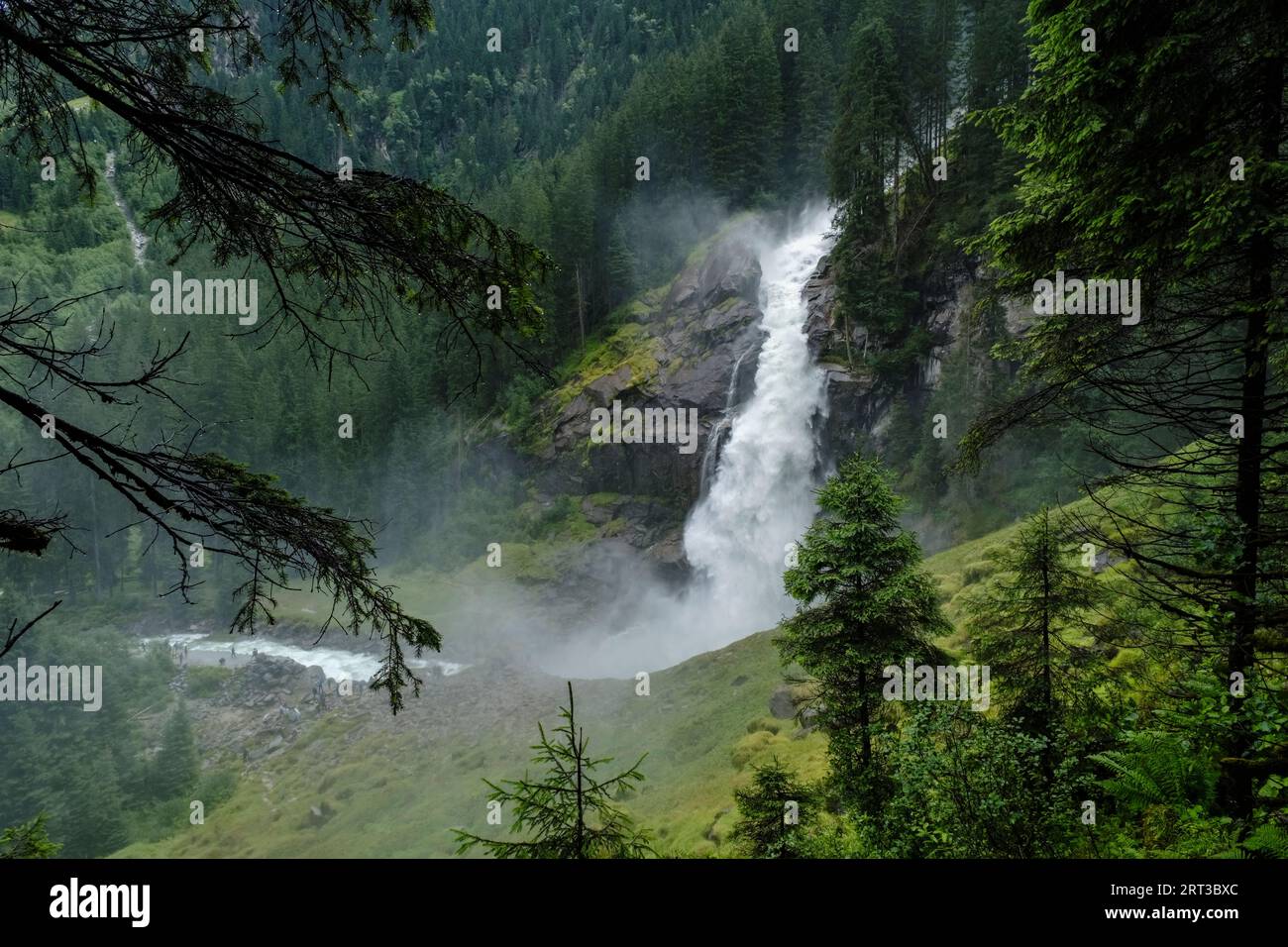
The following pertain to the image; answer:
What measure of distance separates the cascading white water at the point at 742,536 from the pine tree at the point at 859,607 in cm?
2266

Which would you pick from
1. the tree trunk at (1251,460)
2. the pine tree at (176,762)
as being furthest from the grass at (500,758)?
the tree trunk at (1251,460)

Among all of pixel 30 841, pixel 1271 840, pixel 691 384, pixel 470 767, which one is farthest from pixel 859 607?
pixel 691 384

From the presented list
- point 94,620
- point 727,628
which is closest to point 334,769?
point 727,628

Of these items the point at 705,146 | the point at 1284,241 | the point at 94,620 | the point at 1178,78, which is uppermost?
the point at 705,146

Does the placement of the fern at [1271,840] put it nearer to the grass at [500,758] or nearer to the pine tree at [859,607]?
the pine tree at [859,607]

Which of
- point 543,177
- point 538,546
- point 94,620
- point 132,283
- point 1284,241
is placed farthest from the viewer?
point 132,283

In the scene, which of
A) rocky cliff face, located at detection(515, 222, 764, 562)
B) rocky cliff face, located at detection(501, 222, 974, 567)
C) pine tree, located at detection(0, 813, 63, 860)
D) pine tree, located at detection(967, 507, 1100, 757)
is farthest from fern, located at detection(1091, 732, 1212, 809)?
rocky cliff face, located at detection(515, 222, 764, 562)

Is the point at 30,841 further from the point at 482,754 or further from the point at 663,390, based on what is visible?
the point at 663,390

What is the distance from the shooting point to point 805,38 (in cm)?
5319

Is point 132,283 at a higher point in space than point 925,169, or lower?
higher

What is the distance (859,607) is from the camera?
10055 mm

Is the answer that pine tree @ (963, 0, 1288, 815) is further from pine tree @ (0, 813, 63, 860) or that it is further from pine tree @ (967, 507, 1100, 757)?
pine tree @ (0, 813, 63, 860)

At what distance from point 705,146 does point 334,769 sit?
2048 inches

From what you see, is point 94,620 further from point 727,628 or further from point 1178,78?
point 1178,78
